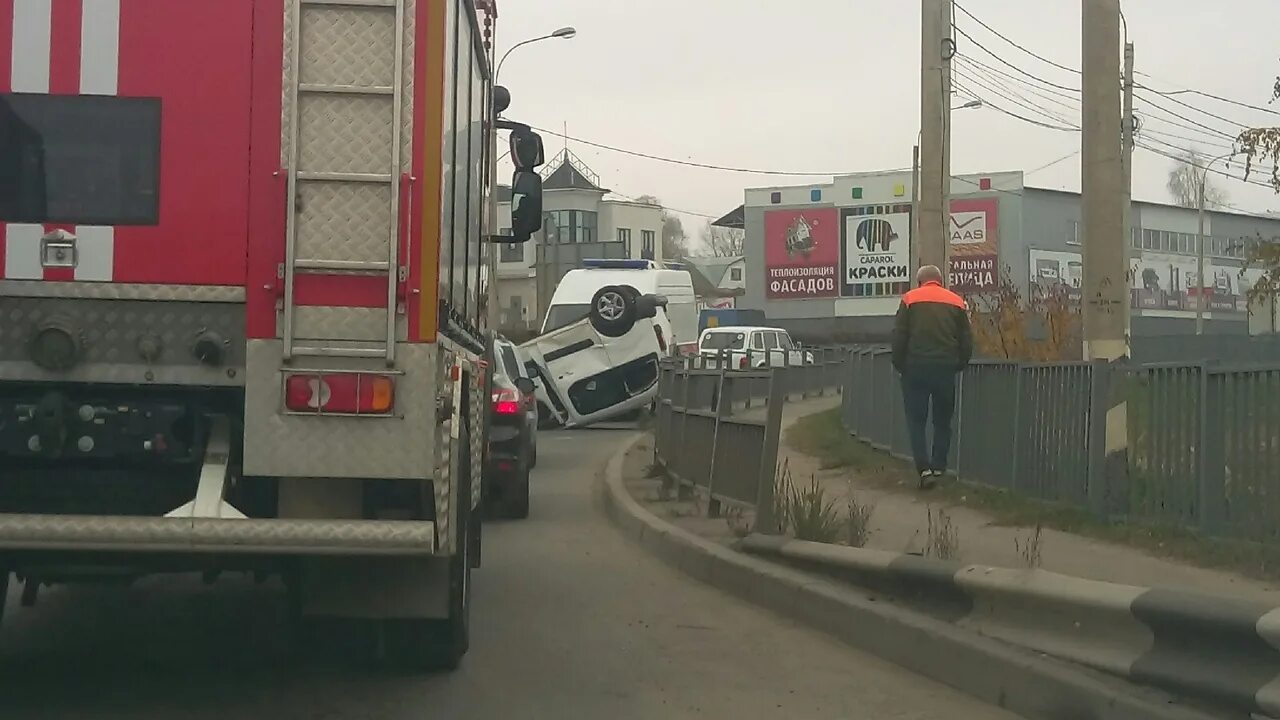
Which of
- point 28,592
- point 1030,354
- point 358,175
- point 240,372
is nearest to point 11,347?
point 240,372

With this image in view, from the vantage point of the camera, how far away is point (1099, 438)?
9.70 metres

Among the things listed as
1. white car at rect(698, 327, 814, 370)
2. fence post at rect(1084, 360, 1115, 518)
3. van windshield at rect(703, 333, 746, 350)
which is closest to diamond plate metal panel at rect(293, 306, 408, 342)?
fence post at rect(1084, 360, 1115, 518)

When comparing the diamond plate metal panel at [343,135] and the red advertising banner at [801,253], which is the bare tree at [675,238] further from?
the diamond plate metal panel at [343,135]

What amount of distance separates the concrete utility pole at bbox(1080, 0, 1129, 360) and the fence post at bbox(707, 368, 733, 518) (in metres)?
2.70

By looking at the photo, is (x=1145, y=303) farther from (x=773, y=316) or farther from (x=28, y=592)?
(x=28, y=592)

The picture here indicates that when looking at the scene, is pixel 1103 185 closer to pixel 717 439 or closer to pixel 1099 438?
pixel 1099 438

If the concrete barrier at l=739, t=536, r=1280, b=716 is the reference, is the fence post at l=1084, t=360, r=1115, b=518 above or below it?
above

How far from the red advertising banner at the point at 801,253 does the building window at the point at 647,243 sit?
71.5 ft

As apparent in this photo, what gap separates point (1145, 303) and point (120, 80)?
7359cm

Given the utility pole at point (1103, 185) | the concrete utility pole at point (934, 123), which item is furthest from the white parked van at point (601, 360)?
the utility pole at point (1103, 185)

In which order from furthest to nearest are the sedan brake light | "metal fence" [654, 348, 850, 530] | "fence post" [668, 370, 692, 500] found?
the sedan brake light, "fence post" [668, 370, 692, 500], "metal fence" [654, 348, 850, 530]

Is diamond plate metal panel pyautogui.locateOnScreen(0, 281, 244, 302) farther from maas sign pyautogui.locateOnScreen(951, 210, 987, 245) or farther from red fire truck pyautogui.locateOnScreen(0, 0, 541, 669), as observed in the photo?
maas sign pyautogui.locateOnScreen(951, 210, 987, 245)

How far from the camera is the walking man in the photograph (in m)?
12.2

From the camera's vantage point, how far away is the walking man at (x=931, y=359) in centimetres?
1217
